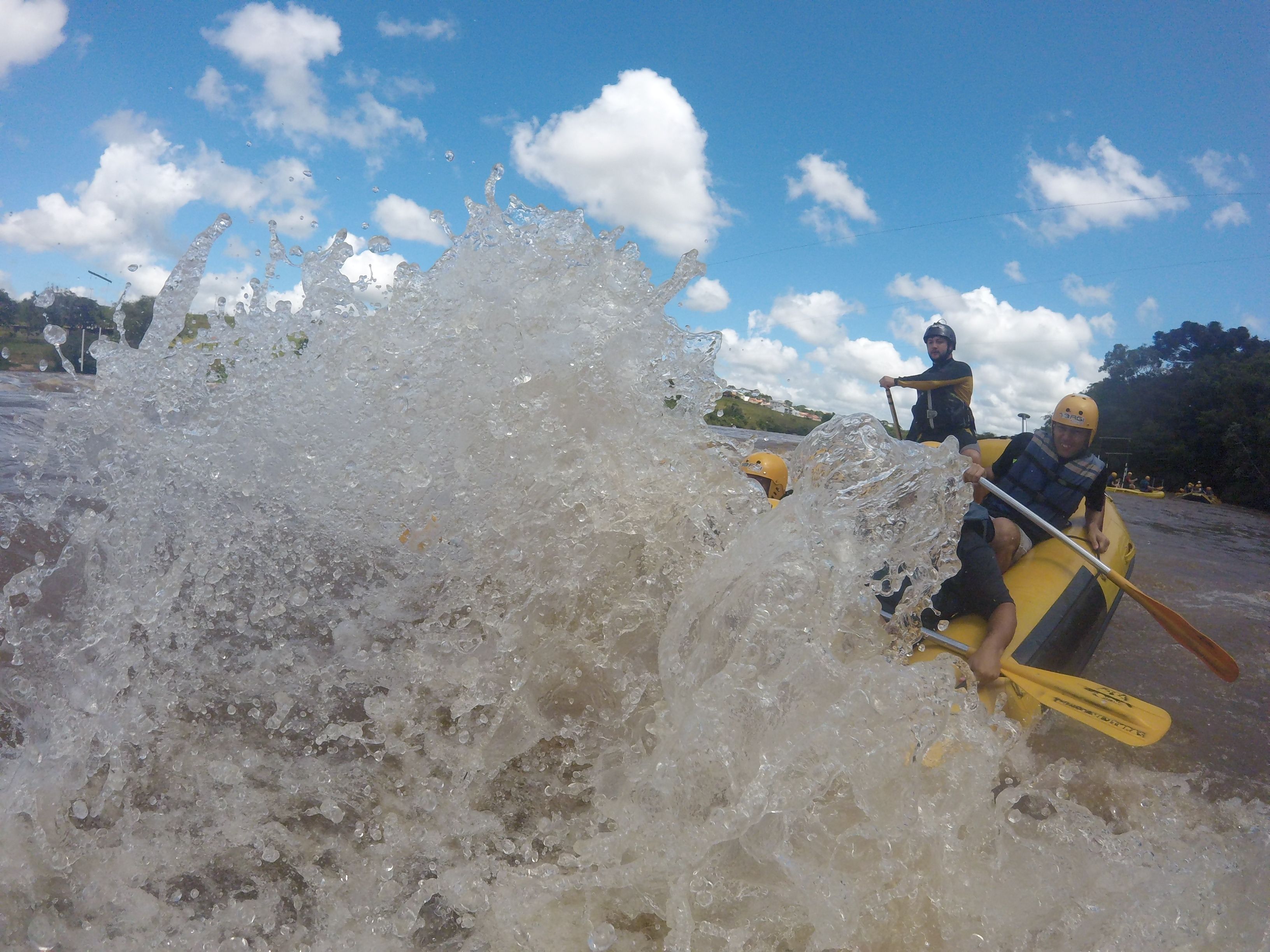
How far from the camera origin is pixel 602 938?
1.66 metres

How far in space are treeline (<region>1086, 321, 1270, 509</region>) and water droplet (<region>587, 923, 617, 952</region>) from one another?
28.6 meters

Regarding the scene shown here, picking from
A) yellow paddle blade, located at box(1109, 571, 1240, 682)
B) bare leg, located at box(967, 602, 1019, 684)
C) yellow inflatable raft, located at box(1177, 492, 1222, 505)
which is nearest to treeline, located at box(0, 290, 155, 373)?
bare leg, located at box(967, 602, 1019, 684)

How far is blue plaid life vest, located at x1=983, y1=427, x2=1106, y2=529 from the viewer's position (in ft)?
13.4

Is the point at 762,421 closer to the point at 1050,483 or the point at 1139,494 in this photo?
the point at 1139,494

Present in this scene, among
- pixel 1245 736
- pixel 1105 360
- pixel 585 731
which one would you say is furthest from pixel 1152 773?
pixel 1105 360

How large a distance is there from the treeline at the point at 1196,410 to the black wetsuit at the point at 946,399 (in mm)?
24840

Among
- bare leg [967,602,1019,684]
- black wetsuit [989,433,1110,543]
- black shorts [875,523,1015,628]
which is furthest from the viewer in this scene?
black wetsuit [989,433,1110,543]

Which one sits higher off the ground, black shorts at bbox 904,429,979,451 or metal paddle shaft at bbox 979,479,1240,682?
black shorts at bbox 904,429,979,451

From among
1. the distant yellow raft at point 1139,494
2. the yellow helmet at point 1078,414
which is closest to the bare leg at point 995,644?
the yellow helmet at point 1078,414

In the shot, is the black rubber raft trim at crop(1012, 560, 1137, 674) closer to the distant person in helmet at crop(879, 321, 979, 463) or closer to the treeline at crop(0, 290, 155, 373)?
the distant person in helmet at crop(879, 321, 979, 463)

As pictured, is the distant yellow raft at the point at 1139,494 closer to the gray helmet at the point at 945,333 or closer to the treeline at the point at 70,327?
the gray helmet at the point at 945,333

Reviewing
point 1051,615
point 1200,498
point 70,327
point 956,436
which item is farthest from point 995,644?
point 1200,498

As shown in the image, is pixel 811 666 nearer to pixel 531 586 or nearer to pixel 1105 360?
pixel 531 586

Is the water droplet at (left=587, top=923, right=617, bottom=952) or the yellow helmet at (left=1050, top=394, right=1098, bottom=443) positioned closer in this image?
the water droplet at (left=587, top=923, right=617, bottom=952)
